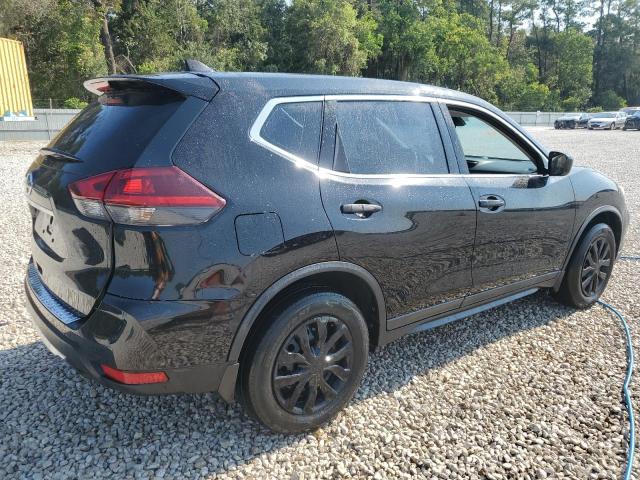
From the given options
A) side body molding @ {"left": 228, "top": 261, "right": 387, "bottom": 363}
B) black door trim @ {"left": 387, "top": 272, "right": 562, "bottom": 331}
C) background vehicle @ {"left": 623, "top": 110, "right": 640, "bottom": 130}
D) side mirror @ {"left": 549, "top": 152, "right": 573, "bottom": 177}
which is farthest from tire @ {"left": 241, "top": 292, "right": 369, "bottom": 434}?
background vehicle @ {"left": 623, "top": 110, "right": 640, "bottom": 130}

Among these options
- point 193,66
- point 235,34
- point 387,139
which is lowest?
point 387,139

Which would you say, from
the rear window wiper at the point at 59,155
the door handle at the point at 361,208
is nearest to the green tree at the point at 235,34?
the rear window wiper at the point at 59,155

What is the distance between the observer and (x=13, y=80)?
17312mm

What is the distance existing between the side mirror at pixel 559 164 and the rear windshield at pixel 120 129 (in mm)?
2753

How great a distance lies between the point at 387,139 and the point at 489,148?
173cm

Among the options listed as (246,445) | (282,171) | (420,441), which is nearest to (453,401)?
(420,441)

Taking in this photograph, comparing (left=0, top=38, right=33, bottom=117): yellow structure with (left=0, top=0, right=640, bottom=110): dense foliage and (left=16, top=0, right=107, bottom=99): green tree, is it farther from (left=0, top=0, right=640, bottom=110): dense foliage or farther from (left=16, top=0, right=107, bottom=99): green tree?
(left=16, top=0, right=107, bottom=99): green tree

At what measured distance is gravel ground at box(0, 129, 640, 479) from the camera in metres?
2.47

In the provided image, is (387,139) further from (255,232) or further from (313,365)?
(313,365)

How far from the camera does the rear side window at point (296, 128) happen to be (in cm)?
244

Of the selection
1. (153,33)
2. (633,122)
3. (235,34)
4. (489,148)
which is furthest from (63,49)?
(633,122)

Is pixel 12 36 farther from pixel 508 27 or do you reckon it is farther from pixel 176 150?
pixel 508 27

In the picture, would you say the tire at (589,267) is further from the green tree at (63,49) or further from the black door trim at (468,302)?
the green tree at (63,49)

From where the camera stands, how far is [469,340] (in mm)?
3791
